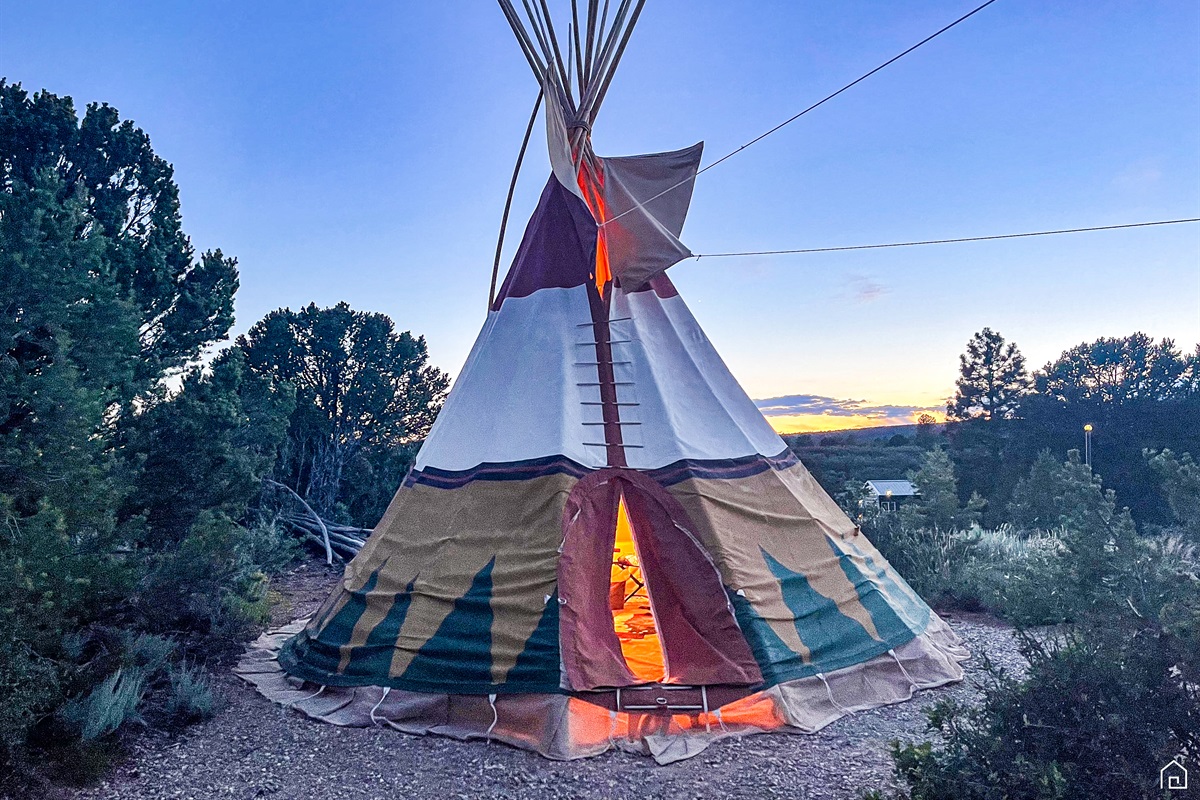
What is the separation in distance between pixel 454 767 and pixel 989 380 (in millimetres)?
19450

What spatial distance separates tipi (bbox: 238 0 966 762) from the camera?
12.6ft

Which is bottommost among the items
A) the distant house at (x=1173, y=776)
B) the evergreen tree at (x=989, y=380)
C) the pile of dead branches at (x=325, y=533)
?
the pile of dead branches at (x=325, y=533)

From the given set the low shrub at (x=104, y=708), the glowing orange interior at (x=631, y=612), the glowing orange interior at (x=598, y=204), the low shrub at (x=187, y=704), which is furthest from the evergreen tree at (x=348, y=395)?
the glowing orange interior at (x=598, y=204)

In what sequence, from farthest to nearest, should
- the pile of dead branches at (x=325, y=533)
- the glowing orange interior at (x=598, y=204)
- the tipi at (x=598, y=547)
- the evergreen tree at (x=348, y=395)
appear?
the evergreen tree at (x=348, y=395) < the pile of dead branches at (x=325, y=533) < the glowing orange interior at (x=598, y=204) < the tipi at (x=598, y=547)

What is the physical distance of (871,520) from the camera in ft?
26.8

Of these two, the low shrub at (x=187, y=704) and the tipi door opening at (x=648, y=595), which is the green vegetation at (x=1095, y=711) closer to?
the tipi door opening at (x=648, y=595)

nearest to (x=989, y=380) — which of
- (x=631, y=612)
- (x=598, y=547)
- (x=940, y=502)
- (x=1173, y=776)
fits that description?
(x=940, y=502)

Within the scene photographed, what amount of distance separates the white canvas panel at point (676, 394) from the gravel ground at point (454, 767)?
174 centimetres

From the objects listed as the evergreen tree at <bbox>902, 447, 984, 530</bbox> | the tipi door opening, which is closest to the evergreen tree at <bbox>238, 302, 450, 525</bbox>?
the evergreen tree at <bbox>902, 447, 984, 530</bbox>

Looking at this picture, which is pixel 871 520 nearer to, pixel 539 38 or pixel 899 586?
pixel 899 586

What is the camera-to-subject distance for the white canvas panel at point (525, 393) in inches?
179

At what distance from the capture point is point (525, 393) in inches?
188

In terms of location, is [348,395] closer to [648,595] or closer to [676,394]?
[676,394]

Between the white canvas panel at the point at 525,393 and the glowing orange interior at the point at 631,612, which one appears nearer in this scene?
the white canvas panel at the point at 525,393
